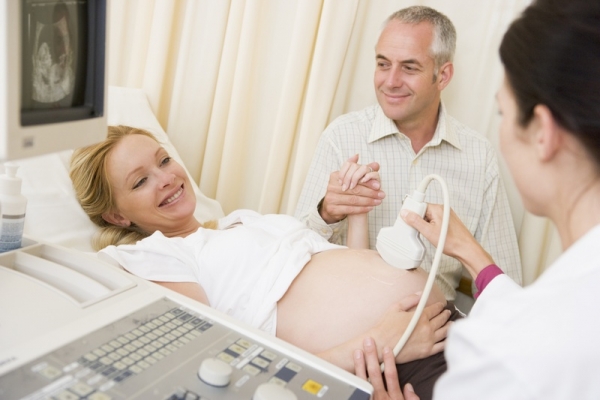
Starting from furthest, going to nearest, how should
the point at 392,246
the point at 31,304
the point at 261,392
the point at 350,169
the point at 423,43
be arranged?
the point at 423,43
the point at 350,169
the point at 392,246
the point at 31,304
the point at 261,392

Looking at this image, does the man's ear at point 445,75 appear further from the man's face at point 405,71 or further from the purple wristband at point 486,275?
the purple wristband at point 486,275

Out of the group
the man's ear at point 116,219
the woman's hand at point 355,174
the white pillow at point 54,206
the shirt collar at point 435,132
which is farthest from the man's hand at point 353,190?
the man's ear at point 116,219

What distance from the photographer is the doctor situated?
1.89 feet

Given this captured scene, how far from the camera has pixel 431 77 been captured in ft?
6.59

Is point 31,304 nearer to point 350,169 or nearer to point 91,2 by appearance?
point 91,2

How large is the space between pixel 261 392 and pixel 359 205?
101cm

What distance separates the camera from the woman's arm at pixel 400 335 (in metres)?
1.14

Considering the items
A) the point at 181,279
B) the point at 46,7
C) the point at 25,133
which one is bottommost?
the point at 181,279

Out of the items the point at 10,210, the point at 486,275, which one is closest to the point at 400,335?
the point at 486,275

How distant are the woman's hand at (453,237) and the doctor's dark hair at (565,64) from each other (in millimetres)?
618

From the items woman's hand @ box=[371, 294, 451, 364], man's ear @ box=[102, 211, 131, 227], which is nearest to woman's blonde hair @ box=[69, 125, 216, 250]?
man's ear @ box=[102, 211, 131, 227]

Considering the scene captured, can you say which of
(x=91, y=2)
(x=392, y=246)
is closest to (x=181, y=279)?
(x=392, y=246)

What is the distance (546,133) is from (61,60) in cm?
72

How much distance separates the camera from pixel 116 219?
1.71 meters
